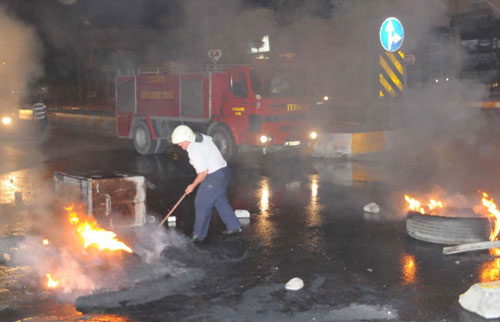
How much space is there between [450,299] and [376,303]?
608 mm

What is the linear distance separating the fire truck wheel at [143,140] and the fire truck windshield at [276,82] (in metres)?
3.48

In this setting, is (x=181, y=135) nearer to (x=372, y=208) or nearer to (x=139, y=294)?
(x=139, y=294)

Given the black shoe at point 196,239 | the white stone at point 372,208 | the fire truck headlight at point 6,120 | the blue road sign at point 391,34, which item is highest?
the blue road sign at point 391,34

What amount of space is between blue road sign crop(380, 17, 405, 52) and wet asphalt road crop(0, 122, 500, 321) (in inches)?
97.9

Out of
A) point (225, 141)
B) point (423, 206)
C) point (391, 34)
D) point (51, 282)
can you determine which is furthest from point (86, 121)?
point (51, 282)

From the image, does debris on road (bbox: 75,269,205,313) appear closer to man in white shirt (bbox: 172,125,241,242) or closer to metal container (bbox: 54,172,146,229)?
man in white shirt (bbox: 172,125,241,242)

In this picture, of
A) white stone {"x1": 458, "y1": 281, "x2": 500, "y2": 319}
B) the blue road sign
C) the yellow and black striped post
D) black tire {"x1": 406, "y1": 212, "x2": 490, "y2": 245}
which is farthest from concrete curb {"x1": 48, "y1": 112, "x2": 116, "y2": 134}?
white stone {"x1": 458, "y1": 281, "x2": 500, "y2": 319}

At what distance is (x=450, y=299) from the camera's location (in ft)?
15.0

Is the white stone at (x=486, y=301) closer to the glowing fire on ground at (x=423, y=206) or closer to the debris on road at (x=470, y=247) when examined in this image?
the debris on road at (x=470, y=247)

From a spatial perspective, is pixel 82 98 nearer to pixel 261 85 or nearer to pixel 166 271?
pixel 261 85

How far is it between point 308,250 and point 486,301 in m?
2.13

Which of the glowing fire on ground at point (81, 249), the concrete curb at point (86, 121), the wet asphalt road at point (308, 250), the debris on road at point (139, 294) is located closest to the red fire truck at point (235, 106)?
the wet asphalt road at point (308, 250)

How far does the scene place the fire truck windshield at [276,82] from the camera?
1222 cm

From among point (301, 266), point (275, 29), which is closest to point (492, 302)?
point (301, 266)
